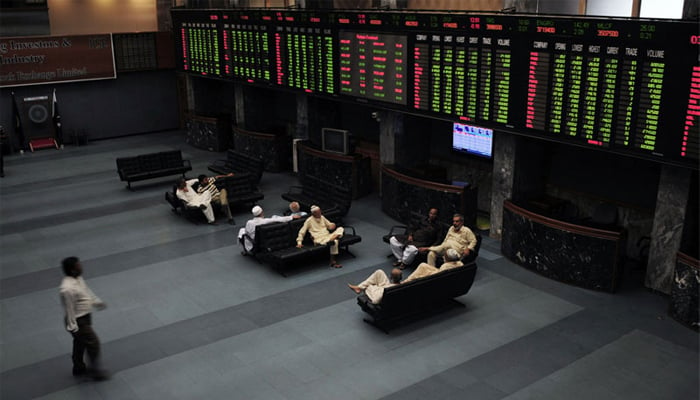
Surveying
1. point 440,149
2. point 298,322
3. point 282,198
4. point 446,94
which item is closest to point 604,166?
point 446,94

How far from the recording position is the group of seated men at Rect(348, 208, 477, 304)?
9.91 m

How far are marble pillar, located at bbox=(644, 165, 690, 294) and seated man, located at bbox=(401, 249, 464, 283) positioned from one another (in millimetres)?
3163

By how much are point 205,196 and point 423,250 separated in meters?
5.43

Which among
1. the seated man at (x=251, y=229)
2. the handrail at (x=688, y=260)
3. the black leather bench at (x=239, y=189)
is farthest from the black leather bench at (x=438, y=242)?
the black leather bench at (x=239, y=189)

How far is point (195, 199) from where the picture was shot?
572 inches

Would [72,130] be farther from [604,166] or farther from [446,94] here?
[604,166]

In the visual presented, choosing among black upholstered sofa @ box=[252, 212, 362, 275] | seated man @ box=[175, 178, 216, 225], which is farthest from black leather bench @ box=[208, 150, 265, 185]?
black upholstered sofa @ box=[252, 212, 362, 275]

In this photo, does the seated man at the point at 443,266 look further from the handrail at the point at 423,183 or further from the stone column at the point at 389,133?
the stone column at the point at 389,133

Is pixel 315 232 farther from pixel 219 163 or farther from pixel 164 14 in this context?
pixel 164 14

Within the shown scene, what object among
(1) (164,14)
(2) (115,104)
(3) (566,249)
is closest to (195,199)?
(3) (566,249)

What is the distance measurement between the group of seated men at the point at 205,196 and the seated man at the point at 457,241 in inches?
204

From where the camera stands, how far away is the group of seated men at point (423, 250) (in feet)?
32.5

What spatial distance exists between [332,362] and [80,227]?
8367mm

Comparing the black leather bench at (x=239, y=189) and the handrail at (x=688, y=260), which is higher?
the handrail at (x=688, y=260)
